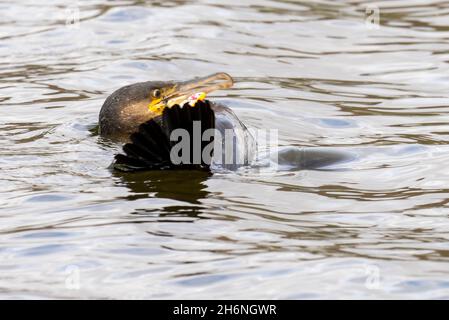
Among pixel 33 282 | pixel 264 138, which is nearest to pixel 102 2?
pixel 264 138

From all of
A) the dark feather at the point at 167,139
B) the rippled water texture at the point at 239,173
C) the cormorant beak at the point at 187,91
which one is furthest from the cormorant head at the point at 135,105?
the dark feather at the point at 167,139

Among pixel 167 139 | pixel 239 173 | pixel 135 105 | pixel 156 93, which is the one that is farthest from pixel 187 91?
pixel 167 139

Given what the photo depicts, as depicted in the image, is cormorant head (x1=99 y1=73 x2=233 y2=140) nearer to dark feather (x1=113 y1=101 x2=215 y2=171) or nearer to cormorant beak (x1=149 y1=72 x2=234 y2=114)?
cormorant beak (x1=149 y1=72 x2=234 y2=114)

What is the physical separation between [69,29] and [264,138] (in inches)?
198

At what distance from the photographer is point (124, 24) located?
14.2 meters

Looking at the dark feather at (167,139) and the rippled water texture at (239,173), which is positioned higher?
the dark feather at (167,139)

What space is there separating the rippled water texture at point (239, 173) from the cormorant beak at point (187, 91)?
594mm

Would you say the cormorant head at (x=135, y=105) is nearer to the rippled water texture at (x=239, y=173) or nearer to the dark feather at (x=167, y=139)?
the rippled water texture at (x=239, y=173)

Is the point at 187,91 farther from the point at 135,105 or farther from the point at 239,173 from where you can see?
the point at 239,173

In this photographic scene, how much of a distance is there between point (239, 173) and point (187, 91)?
3.60ft

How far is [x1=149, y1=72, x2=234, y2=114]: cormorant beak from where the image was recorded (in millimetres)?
8633

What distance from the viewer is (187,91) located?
9.08m

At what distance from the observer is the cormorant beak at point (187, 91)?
340 inches

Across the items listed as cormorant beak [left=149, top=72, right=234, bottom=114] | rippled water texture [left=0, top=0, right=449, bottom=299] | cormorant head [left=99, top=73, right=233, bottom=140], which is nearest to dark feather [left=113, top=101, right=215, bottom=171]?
rippled water texture [left=0, top=0, right=449, bottom=299]
